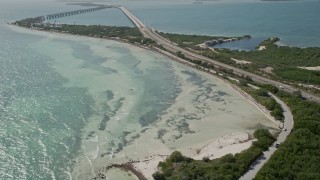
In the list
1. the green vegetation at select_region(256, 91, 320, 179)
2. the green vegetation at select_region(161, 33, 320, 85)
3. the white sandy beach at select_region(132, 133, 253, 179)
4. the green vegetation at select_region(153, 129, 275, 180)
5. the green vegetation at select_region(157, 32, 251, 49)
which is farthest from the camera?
the green vegetation at select_region(157, 32, 251, 49)

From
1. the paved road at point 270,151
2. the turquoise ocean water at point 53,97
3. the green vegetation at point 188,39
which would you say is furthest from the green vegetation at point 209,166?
the green vegetation at point 188,39

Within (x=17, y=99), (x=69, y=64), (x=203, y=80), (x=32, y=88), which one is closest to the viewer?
(x=17, y=99)

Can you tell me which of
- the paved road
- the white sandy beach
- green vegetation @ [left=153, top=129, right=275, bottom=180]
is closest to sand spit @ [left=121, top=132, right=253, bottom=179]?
the white sandy beach

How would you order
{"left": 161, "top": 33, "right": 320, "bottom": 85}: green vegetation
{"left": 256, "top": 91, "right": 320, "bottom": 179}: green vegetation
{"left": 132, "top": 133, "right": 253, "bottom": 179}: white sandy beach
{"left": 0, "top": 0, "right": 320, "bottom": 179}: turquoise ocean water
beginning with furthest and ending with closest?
{"left": 161, "top": 33, "right": 320, "bottom": 85}: green vegetation
{"left": 0, "top": 0, "right": 320, "bottom": 179}: turquoise ocean water
{"left": 132, "top": 133, "right": 253, "bottom": 179}: white sandy beach
{"left": 256, "top": 91, "right": 320, "bottom": 179}: green vegetation

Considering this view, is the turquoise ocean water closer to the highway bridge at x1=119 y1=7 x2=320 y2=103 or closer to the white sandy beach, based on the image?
Result: the white sandy beach

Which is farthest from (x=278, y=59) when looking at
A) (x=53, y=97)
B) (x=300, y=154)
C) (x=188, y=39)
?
(x=53, y=97)

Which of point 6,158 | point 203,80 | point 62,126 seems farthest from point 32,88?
point 203,80

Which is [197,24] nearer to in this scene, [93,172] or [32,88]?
[32,88]
